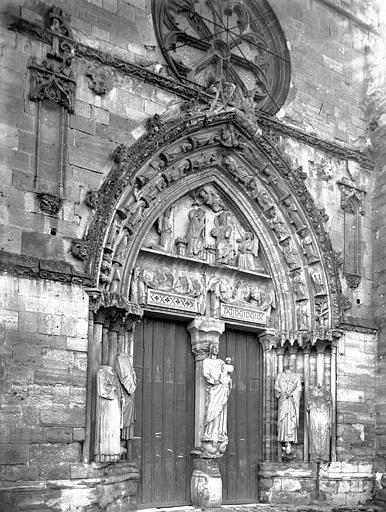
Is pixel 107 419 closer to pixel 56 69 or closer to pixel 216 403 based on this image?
pixel 216 403

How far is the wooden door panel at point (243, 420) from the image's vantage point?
11.0m

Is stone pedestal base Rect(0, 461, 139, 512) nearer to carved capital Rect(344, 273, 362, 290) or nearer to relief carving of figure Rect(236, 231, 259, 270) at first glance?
relief carving of figure Rect(236, 231, 259, 270)

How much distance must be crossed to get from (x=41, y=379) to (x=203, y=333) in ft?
9.44

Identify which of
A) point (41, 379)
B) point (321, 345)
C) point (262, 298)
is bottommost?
point (41, 379)

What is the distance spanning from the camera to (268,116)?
457 inches

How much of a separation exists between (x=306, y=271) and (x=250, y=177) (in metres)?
1.69

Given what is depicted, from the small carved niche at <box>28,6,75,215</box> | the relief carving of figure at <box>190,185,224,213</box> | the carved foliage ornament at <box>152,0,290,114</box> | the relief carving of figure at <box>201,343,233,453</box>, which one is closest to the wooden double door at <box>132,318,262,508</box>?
the relief carving of figure at <box>201,343,233,453</box>

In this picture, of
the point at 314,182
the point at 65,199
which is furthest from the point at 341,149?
the point at 65,199

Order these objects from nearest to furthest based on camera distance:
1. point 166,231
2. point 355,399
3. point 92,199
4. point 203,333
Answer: point 92,199, point 166,231, point 203,333, point 355,399

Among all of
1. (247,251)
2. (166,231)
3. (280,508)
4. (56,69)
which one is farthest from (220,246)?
(280,508)

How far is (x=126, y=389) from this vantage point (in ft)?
30.7

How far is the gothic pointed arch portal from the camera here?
9938mm

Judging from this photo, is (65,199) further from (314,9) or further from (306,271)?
(314,9)

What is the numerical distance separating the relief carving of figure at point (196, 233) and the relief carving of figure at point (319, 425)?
2.73m
